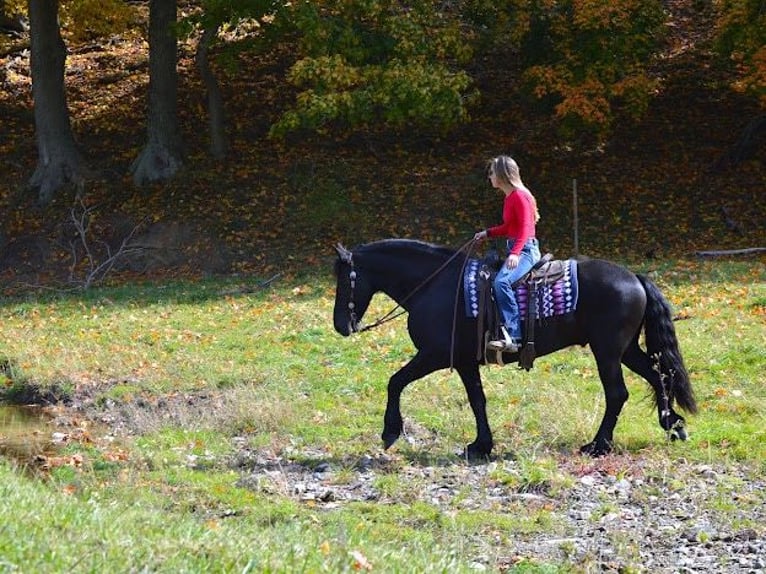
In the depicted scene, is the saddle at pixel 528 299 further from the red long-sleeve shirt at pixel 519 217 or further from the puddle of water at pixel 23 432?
the puddle of water at pixel 23 432

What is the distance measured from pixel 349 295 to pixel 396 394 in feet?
3.40

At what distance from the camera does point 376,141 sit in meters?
29.1

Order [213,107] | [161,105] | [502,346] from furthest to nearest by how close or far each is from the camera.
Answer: [213,107]
[161,105]
[502,346]

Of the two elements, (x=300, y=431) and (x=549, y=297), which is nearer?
(x=549, y=297)

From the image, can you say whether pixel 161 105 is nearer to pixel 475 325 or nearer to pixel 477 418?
pixel 475 325

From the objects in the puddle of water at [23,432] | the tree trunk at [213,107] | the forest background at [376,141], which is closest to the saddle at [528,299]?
the puddle of water at [23,432]

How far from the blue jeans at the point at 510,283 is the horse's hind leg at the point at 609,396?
848 millimetres

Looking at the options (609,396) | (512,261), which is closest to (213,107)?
(512,261)

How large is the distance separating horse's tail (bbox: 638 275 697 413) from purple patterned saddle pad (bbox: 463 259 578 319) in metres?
0.66

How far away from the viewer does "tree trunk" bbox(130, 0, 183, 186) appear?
26.5 metres

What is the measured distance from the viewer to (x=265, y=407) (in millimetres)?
12297

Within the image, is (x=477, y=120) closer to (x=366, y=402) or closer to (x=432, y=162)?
(x=432, y=162)

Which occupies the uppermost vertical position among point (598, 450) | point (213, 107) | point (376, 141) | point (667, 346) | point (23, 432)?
point (213, 107)

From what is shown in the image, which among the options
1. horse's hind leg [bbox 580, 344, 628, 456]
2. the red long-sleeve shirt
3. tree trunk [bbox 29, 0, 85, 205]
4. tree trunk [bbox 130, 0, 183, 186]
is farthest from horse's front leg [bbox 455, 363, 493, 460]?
tree trunk [bbox 29, 0, 85, 205]
